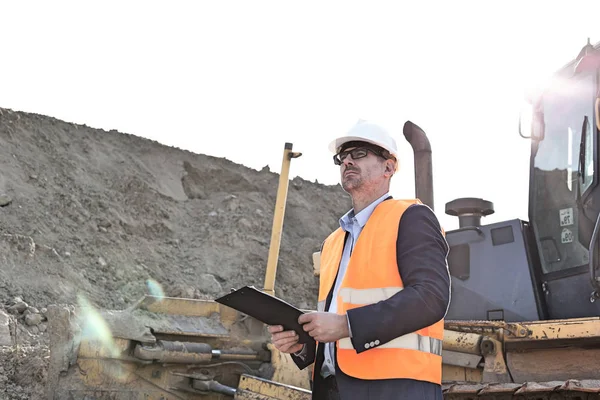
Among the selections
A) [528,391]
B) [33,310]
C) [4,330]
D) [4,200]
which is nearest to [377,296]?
[528,391]

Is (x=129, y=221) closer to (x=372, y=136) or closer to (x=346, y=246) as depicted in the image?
(x=346, y=246)

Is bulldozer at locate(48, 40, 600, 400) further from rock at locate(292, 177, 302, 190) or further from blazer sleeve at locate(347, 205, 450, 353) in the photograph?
rock at locate(292, 177, 302, 190)

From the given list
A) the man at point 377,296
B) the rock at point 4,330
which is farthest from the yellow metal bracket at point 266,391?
the rock at point 4,330

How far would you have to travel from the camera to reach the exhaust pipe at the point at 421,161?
5.65 m

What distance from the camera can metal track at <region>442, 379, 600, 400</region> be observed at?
369 centimetres

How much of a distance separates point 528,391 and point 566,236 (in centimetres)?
139

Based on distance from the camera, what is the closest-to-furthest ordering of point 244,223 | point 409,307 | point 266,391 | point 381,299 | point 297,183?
point 409,307
point 381,299
point 266,391
point 244,223
point 297,183

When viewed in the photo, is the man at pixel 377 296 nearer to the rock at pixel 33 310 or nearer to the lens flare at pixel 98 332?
the lens flare at pixel 98 332

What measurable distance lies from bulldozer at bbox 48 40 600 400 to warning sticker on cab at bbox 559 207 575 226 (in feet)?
0.04

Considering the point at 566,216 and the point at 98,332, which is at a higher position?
the point at 566,216

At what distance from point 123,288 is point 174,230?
13.6 feet

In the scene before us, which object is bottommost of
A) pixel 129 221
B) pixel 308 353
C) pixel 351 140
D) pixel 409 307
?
pixel 308 353

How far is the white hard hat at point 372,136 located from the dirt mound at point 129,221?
11.0 metres

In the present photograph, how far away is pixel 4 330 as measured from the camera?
10.8m
